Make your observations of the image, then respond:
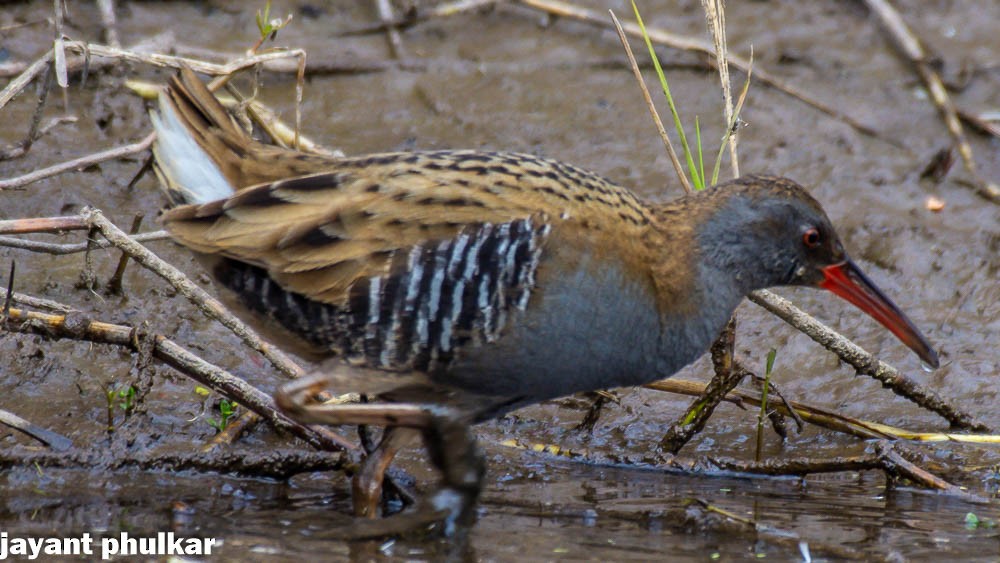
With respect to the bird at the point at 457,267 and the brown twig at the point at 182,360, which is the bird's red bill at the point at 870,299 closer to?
the bird at the point at 457,267

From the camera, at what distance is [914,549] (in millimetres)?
3605

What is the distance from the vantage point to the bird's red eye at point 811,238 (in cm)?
371

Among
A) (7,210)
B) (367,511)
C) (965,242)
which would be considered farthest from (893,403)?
(7,210)

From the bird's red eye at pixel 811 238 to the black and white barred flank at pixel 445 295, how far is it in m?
0.79

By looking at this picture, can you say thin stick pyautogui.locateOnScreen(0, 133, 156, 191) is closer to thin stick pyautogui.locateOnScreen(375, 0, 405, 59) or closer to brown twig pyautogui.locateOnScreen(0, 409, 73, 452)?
brown twig pyautogui.locateOnScreen(0, 409, 73, 452)

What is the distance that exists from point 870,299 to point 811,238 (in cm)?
31

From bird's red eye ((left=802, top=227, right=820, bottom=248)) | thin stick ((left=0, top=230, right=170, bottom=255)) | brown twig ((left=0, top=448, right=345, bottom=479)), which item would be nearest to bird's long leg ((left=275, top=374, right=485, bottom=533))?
brown twig ((left=0, top=448, right=345, bottom=479))

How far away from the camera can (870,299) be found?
3.88 m

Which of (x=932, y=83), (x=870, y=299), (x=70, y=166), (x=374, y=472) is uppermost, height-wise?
(x=932, y=83)

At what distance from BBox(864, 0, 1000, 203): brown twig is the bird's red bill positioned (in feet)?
6.08

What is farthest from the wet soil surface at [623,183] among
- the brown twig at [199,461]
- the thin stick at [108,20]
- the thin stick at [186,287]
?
the thin stick at [186,287]

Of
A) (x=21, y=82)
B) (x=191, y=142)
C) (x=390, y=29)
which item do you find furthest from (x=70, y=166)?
(x=390, y=29)

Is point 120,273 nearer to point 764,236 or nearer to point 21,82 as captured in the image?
point 21,82

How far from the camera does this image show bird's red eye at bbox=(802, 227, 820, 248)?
3.71 meters
